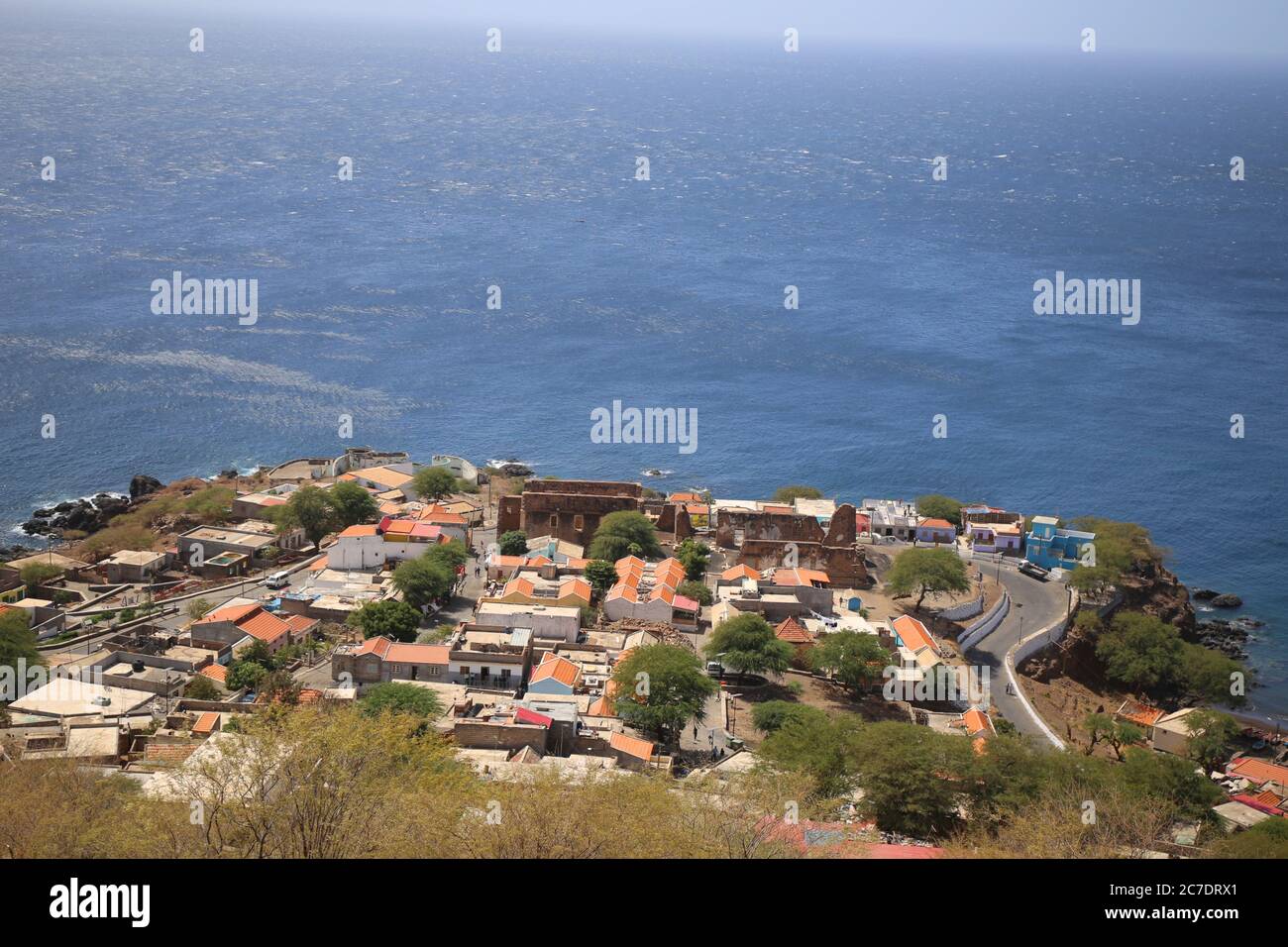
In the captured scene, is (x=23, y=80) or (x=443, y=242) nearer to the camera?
(x=443, y=242)

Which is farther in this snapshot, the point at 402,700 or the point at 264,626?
the point at 264,626

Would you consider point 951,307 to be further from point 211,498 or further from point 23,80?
point 23,80

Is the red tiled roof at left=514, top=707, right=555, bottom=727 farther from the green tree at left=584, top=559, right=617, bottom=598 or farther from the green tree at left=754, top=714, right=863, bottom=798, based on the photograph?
the green tree at left=584, top=559, right=617, bottom=598

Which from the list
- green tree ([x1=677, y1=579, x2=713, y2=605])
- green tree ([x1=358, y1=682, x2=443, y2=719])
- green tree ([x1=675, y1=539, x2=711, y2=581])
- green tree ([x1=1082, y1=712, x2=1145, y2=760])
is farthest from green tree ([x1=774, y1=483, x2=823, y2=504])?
green tree ([x1=358, y1=682, x2=443, y2=719])

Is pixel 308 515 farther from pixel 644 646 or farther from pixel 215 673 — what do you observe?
pixel 644 646

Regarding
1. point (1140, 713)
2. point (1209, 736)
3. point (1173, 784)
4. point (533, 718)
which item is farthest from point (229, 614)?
point (1140, 713)

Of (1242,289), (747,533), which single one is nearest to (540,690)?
(747,533)

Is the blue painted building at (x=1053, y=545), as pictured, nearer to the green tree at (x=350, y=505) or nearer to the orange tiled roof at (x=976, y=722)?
the orange tiled roof at (x=976, y=722)
